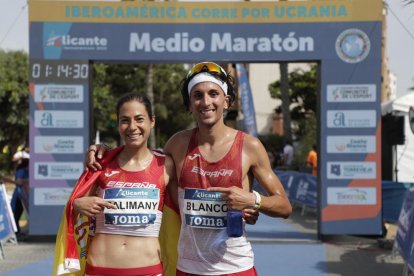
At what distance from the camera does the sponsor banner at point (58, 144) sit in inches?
443

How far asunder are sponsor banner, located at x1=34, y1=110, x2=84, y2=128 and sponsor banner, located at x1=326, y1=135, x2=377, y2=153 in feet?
13.7

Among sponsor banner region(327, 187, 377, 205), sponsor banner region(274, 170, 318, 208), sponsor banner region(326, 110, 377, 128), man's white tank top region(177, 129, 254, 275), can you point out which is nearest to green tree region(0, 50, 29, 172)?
sponsor banner region(274, 170, 318, 208)

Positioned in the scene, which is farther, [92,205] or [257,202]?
[92,205]

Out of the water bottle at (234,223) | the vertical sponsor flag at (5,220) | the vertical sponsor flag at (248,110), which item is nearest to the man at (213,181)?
the water bottle at (234,223)

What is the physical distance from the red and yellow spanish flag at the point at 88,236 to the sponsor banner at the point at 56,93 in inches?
290

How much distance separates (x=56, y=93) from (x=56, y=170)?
1.25 meters

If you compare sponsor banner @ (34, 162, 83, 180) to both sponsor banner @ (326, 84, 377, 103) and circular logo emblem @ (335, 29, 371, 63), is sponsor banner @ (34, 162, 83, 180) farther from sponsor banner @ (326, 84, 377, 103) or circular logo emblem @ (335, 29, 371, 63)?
circular logo emblem @ (335, 29, 371, 63)

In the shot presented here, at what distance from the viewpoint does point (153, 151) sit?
13.5 ft

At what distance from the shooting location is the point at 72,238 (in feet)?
13.3

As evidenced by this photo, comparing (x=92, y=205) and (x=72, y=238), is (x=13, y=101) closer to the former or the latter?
(x=72, y=238)

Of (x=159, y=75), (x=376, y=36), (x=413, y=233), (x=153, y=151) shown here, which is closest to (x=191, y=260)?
(x=153, y=151)

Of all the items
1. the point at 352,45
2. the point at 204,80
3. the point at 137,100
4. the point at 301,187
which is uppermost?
the point at 352,45

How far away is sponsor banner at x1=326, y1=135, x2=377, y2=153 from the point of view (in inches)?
448

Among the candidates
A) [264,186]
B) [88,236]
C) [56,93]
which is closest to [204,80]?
[264,186]
